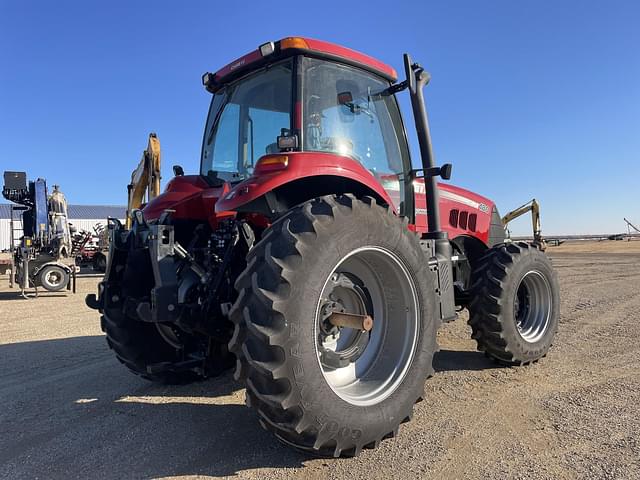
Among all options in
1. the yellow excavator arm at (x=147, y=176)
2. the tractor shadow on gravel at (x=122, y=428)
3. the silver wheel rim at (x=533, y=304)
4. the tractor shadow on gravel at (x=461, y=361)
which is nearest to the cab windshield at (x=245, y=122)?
the tractor shadow on gravel at (x=122, y=428)

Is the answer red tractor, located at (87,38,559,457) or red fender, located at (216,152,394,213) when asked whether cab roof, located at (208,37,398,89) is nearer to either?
red tractor, located at (87,38,559,457)

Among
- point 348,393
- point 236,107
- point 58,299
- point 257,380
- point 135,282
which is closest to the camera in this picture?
point 257,380

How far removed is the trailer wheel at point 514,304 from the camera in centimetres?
413

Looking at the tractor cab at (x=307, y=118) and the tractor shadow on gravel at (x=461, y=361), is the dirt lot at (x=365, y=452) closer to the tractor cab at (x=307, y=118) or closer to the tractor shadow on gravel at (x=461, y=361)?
the tractor shadow on gravel at (x=461, y=361)

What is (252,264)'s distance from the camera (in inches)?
91.7

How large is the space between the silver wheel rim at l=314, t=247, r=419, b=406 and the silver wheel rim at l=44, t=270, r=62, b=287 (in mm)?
11319

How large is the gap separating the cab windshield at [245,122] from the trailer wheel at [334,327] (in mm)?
1126

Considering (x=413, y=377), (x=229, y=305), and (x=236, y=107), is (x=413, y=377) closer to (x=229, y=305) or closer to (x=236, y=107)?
(x=229, y=305)

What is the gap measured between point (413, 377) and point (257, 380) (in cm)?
106

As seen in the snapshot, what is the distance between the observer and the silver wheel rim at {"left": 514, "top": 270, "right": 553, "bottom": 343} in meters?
4.62

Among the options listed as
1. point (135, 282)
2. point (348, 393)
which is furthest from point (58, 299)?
point (348, 393)

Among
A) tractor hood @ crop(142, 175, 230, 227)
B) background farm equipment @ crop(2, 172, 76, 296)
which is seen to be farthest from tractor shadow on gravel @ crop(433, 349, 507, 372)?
background farm equipment @ crop(2, 172, 76, 296)

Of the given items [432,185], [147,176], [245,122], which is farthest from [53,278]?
[432,185]

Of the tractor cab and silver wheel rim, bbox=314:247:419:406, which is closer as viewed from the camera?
silver wheel rim, bbox=314:247:419:406
